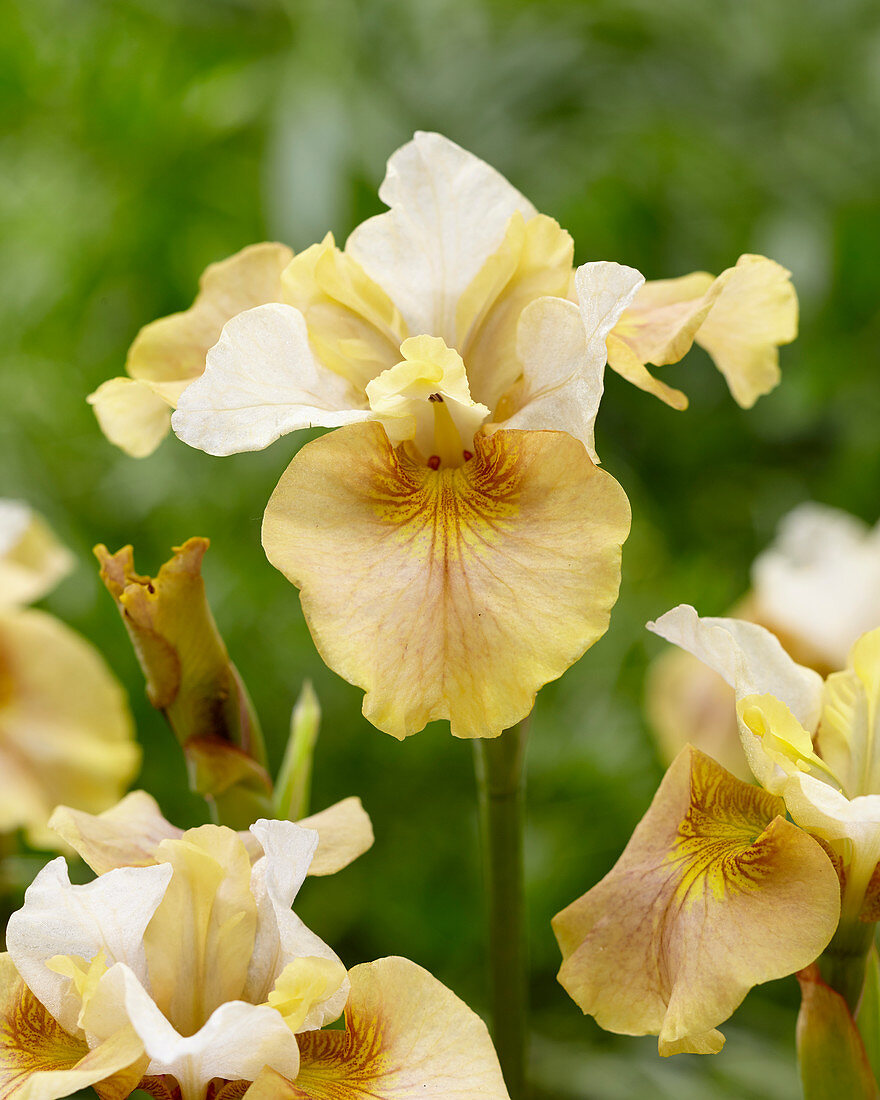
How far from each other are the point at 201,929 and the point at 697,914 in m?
0.14

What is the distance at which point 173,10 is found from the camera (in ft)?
3.83

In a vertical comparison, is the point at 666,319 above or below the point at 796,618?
above

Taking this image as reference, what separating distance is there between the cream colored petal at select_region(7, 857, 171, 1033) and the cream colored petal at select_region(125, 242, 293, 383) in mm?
181

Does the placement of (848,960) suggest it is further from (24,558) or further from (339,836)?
(24,558)

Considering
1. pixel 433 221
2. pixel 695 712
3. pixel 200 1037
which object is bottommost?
pixel 695 712

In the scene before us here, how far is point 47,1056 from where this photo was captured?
33cm

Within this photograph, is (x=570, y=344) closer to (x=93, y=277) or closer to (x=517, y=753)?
(x=517, y=753)

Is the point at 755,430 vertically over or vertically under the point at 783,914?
under

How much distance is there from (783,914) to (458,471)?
0.52 feet

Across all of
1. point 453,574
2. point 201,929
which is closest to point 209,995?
point 201,929

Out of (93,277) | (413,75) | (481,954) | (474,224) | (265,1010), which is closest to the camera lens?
(265,1010)

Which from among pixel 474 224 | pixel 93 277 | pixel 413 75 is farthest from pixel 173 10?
pixel 474 224

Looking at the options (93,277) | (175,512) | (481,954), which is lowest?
(481,954)

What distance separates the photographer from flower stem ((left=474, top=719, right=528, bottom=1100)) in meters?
0.40
